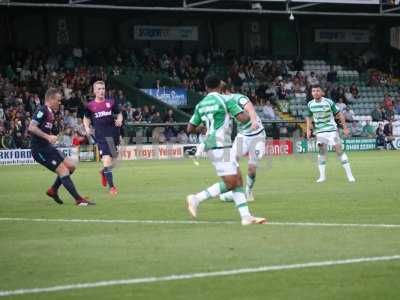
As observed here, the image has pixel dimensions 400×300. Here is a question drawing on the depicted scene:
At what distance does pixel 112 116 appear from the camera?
21.0 metres

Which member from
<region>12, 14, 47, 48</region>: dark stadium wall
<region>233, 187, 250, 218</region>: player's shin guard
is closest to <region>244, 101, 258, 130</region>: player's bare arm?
<region>233, 187, 250, 218</region>: player's shin guard

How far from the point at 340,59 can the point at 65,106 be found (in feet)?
74.3

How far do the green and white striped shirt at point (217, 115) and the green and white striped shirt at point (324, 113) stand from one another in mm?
10622

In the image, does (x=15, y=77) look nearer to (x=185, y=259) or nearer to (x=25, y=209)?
(x=25, y=209)

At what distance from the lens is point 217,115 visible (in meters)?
13.2

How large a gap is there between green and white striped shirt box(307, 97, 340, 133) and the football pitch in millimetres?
4056

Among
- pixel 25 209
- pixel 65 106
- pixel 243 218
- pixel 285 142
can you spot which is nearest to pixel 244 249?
pixel 243 218

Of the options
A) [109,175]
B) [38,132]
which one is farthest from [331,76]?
[38,132]

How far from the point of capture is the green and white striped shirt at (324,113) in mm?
23578

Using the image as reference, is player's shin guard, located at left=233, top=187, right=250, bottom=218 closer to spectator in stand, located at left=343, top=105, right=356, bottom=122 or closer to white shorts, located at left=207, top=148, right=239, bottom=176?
white shorts, located at left=207, top=148, right=239, bottom=176

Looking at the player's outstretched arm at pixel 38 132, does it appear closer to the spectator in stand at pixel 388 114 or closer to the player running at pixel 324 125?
the player running at pixel 324 125

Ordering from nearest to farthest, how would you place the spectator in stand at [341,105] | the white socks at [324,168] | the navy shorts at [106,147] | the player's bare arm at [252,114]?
the player's bare arm at [252,114], the navy shorts at [106,147], the white socks at [324,168], the spectator in stand at [341,105]

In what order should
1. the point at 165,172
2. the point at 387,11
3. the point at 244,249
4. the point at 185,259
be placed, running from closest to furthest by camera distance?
the point at 185,259 < the point at 244,249 < the point at 165,172 < the point at 387,11

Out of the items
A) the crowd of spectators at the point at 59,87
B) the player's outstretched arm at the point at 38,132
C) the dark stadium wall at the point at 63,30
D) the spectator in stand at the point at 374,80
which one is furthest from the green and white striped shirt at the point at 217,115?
the spectator in stand at the point at 374,80
